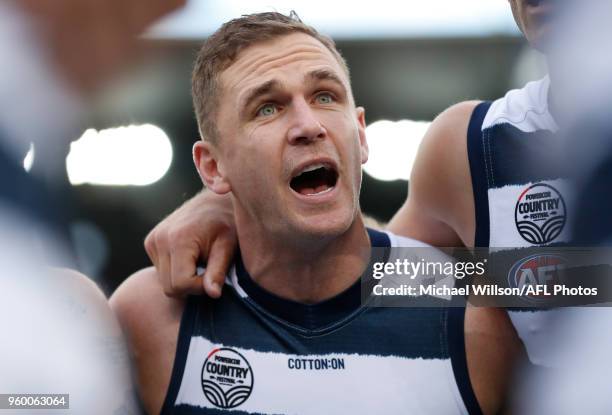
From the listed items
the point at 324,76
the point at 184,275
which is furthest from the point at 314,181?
the point at 184,275

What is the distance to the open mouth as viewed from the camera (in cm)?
175

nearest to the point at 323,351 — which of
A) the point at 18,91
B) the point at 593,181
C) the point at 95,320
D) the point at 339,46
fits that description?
the point at 95,320

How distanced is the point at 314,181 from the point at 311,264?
0.64 ft

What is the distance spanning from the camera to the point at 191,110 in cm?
497

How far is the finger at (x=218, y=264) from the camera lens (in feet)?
5.77

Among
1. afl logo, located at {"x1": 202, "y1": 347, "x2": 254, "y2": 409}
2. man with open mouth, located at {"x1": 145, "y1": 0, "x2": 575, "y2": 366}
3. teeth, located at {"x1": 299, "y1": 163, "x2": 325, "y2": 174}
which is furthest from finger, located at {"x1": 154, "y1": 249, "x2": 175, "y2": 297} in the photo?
teeth, located at {"x1": 299, "y1": 163, "x2": 325, "y2": 174}

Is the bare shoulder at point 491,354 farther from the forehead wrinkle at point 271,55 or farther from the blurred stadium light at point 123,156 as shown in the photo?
the blurred stadium light at point 123,156

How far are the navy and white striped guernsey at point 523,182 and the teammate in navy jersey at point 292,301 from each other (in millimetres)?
147

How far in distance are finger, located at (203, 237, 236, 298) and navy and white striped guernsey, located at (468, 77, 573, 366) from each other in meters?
0.59

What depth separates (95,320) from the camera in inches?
65.5

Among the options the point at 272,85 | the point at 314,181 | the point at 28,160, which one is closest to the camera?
the point at 28,160

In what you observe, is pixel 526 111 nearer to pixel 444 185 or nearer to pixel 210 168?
pixel 444 185

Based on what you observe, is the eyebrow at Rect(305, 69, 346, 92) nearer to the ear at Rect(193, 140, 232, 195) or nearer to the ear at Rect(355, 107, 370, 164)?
the ear at Rect(355, 107, 370, 164)

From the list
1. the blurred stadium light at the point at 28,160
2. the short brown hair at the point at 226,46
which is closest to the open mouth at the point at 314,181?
the short brown hair at the point at 226,46
